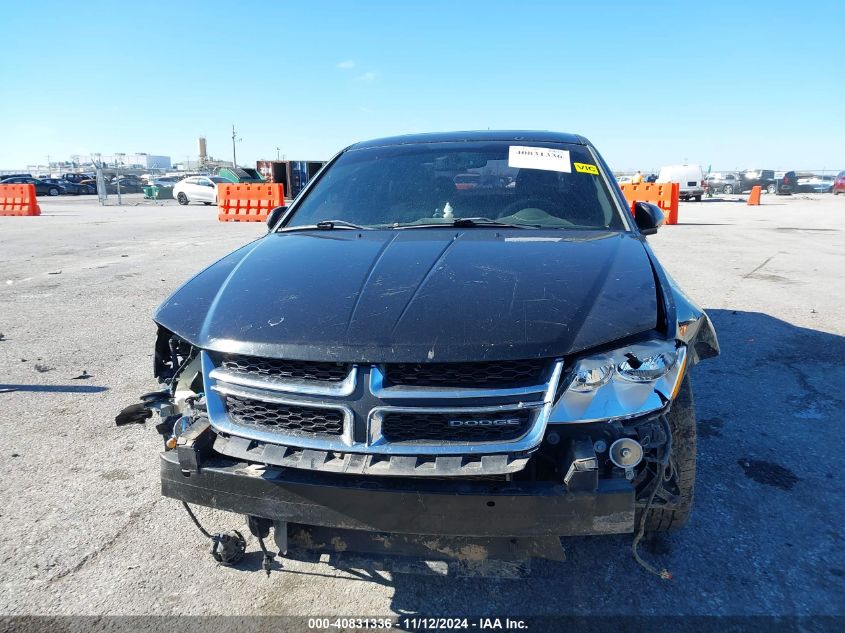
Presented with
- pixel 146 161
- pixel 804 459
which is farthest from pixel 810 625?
pixel 146 161

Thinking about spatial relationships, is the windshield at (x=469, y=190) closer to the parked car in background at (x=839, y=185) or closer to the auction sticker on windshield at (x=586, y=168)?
the auction sticker on windshield at (x=586, y=168)

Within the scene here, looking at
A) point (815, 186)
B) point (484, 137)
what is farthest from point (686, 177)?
point (484, 137)

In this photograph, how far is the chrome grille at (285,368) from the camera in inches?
76.9

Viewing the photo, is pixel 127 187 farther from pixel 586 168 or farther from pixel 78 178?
pixel 586 168

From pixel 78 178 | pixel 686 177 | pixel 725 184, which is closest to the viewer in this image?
pixel 686 177

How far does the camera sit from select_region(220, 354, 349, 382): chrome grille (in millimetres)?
1952

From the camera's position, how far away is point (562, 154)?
3590mm

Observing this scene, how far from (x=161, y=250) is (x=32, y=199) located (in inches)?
588

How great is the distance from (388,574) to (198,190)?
3354cm

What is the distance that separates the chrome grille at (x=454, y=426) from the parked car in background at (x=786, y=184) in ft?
156

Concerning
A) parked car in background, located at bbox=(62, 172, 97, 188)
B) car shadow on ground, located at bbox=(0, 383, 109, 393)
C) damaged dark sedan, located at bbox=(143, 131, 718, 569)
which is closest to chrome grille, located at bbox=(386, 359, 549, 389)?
damaged dark sedan, located at bbox=(143, 131, 718, 569)

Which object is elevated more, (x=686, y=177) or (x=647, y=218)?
(x=686, y=177)

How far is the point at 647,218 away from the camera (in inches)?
137

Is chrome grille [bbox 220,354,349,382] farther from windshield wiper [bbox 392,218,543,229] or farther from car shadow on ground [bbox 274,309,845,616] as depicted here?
windshield wiper [bbox 392,218,543,229]
